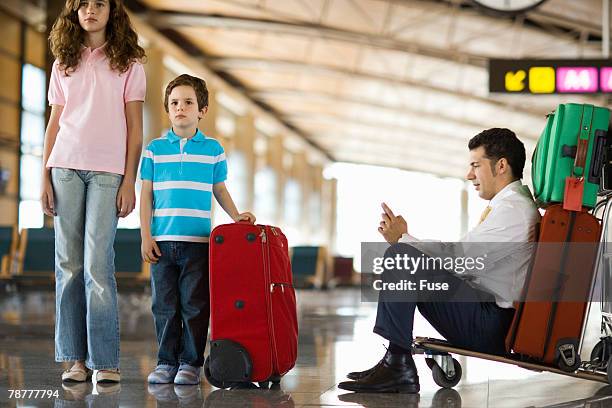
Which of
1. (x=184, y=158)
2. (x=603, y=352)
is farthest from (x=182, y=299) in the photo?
(x=603, y=352)

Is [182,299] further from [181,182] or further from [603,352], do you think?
[603,352]

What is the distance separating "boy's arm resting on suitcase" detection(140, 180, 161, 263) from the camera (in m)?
3.85

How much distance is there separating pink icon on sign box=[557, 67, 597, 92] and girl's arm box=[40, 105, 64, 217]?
7576 mm

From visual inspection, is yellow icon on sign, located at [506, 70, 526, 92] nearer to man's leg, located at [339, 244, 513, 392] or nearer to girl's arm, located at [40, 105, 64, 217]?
man's leg, located at [339, 244, 513, 392]

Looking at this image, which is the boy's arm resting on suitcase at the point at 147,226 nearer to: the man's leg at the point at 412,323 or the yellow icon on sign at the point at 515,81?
the man's leg at the point at 412,323

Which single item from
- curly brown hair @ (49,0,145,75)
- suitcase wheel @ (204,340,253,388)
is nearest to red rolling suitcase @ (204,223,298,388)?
suitcase wheel @ (204,340,253,388)

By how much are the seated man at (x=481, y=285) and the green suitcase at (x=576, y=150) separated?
15 centimetres

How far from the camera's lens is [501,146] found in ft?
12.2

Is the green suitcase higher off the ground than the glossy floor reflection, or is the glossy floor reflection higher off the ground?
the green suitcase

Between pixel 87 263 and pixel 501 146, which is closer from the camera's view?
pixel 501 146

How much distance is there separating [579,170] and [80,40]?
7.34 feet

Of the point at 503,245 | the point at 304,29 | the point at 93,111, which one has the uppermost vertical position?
the point at 304,29

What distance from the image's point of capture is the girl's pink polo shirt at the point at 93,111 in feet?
12.7

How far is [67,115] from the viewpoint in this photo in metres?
3.97
